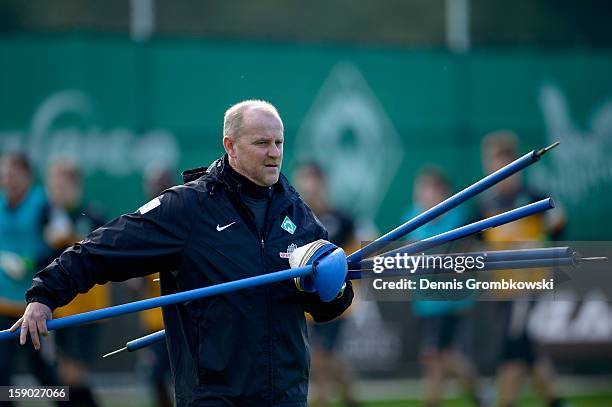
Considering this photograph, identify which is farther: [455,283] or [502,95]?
[502,95]

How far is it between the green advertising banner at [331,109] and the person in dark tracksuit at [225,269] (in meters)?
7.98

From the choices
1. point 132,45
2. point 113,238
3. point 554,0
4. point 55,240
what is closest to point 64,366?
point 55,240

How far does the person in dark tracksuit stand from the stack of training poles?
148mm

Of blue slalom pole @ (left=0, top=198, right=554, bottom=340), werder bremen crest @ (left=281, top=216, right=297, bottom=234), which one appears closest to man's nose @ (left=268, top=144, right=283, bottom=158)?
werder bremen crest @ (left=281, top=216, right=297, bottom=234)

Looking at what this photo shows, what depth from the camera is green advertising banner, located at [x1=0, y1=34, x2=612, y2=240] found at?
44.2ft

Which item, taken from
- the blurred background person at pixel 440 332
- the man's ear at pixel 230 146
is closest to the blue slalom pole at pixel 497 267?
the man's ear at pixel 230 146

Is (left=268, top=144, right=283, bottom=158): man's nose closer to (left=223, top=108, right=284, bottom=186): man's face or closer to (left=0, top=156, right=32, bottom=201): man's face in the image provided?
(left=223, top=108, right=284, bottom=186): man's face

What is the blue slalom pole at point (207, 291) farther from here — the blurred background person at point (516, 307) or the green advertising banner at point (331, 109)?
the green advertising banner at point (331, 109)

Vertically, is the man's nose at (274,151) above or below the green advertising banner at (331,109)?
below

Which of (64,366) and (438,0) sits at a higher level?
(438,0)

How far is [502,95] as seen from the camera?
48.3ft

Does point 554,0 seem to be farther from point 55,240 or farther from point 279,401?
point 279,401

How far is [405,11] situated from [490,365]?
7137 mm

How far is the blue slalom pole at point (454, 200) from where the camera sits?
525cm
